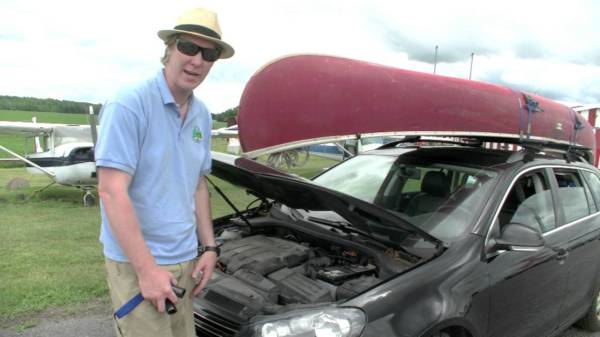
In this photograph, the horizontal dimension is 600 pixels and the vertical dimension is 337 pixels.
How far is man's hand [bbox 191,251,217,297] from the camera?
2.07 metres

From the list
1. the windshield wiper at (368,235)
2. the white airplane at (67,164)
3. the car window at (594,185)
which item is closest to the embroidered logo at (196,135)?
the windshield wiper at (368,235)

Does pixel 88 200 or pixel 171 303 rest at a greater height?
pixel 171 303

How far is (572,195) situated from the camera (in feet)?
11.8

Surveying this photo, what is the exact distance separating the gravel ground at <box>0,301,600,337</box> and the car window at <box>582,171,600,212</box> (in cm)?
115

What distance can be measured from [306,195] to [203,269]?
818 millimetres

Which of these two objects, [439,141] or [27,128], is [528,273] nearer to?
[439,141]

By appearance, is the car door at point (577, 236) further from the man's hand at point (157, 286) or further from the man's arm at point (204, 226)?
the man's hand at point (157, 286)

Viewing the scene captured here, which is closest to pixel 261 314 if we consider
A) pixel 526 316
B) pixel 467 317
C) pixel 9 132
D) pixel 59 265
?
pixel 467 317

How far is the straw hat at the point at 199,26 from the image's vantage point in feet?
5.81

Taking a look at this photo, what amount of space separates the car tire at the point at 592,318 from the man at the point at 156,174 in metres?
3.47

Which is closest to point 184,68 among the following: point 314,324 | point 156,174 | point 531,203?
point 156,174

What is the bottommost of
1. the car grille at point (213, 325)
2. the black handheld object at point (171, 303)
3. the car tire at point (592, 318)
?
the car tire at point (592, 318)

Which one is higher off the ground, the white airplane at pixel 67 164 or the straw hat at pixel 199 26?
the straw hat at pixel 199 26

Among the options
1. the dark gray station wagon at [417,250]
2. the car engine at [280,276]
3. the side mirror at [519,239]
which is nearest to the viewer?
the dark gray station wagon at [417,250]
